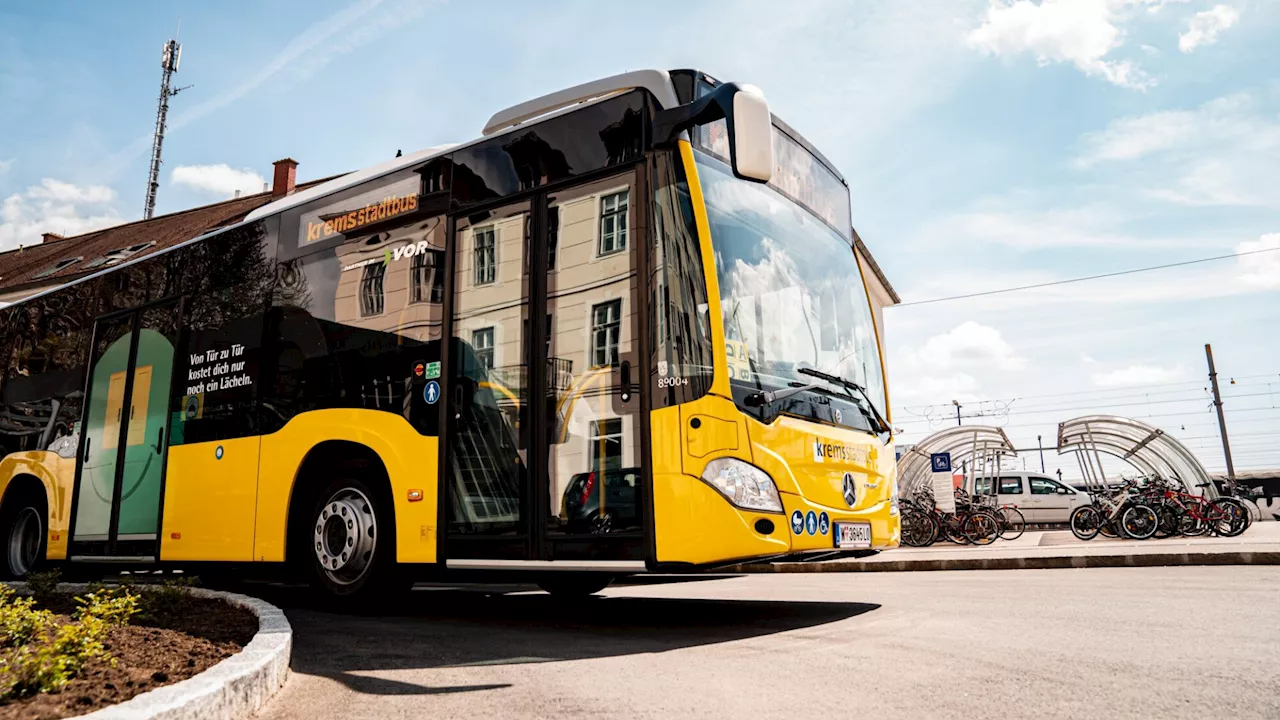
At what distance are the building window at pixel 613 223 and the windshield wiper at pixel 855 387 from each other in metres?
1.44

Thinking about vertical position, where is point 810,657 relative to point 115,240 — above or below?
below

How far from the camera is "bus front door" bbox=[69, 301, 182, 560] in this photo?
9.00 metres

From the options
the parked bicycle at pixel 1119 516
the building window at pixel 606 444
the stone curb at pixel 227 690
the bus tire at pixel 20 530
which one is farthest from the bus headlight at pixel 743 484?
the parked bicycle at pixel 1119 516

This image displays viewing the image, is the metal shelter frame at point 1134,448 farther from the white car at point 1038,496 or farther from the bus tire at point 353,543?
the bus tire at point 353,543

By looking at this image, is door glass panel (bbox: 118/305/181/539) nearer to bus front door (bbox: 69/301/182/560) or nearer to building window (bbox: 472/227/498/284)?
bus front door (bbox: 69/301/182/560)

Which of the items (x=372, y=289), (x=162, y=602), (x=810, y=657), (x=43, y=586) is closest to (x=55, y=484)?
(x=43, y=586)

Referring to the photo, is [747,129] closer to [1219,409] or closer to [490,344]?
[490,344]

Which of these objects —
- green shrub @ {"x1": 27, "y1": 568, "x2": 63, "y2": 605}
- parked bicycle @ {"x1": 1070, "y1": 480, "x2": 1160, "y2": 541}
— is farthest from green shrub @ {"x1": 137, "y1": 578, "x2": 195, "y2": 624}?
parked bicycle @ {"x1": 1070, "y1": 480, "x2": 1160, "y2": 541}

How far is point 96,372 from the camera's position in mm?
10008

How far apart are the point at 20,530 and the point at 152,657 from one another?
814 centimetres

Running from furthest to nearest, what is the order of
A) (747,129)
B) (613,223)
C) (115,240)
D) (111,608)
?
(115,240) < (613,223) < (747,129) < (111,608)

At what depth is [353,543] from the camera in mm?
7105

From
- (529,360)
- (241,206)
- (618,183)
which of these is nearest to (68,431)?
(529,360)

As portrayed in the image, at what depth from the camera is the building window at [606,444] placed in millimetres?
5742
